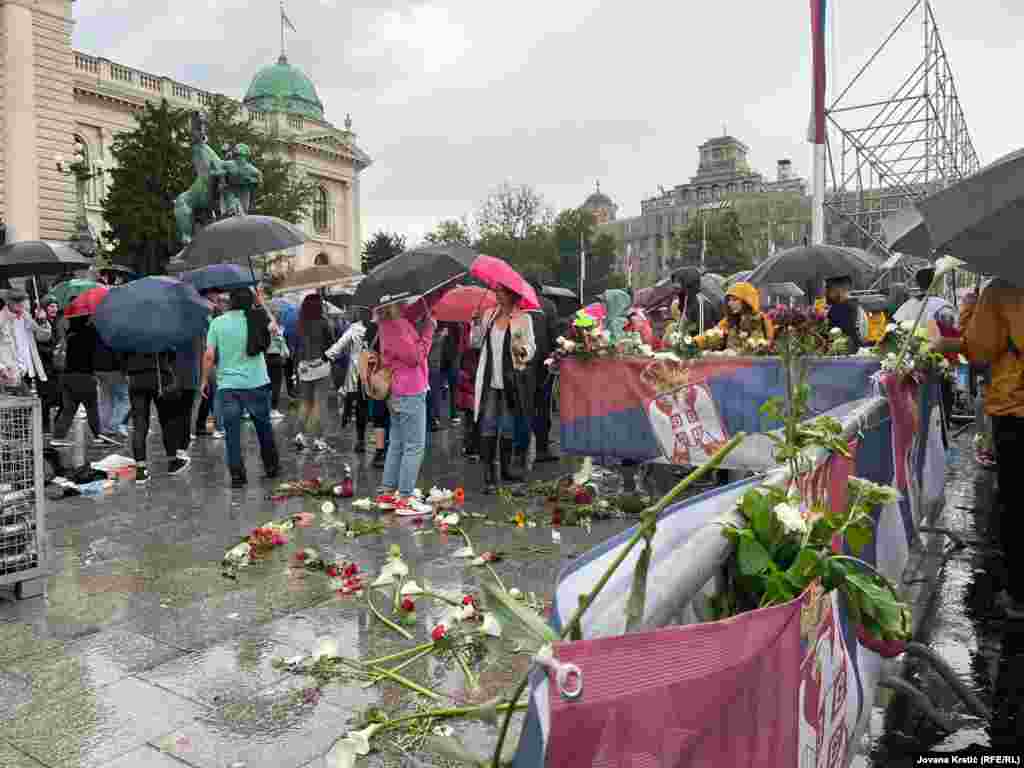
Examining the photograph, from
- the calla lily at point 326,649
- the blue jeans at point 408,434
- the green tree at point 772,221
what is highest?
the green tree at point 772,221

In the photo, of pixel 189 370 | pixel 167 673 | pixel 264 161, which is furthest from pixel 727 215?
pixel 167 673

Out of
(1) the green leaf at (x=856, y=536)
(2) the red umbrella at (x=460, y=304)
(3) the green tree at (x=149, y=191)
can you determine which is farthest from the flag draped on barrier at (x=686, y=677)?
(3) the green tree at (x=149, y=191)

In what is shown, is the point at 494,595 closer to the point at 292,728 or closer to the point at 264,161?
the point at 292,728

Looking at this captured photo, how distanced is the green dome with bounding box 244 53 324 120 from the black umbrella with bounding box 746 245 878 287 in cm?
6344

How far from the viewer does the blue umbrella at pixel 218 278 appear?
9.46 m

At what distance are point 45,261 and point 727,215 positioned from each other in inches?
2268

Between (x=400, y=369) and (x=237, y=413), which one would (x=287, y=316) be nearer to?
(x=237, y=413)

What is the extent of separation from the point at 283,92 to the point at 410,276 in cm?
6827

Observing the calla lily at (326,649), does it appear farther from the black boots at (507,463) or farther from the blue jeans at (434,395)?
the blue jeans at (434,395)

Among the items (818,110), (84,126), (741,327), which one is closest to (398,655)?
(741,327)

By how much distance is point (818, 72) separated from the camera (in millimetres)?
13672

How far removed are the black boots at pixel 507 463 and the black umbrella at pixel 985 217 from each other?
5097 millimetres

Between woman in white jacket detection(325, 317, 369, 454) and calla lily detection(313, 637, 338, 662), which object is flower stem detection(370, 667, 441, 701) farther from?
woman in white jacket detection(325, 317, 369, 454)

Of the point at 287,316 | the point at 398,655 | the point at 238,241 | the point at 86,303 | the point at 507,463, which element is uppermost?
the point at 238,241
